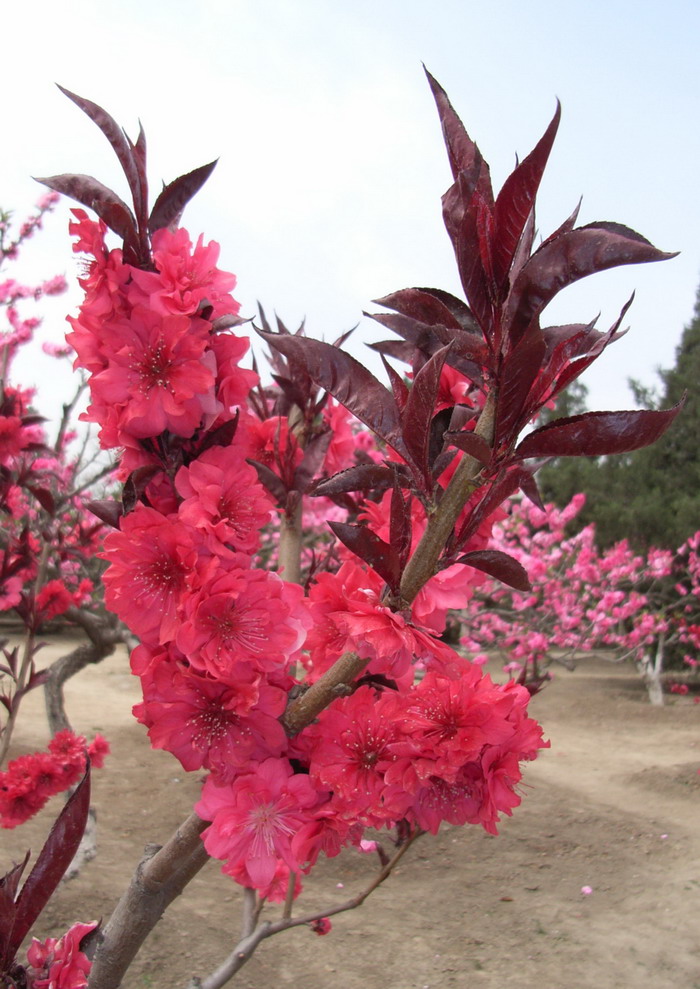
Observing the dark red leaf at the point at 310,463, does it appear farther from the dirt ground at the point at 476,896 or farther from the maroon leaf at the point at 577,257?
the dirt ground at the point at 476,896

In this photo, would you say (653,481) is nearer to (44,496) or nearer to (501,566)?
(44,496)

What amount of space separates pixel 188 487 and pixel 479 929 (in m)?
4.13

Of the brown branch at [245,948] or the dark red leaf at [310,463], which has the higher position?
the dark red leaf at [310,463]

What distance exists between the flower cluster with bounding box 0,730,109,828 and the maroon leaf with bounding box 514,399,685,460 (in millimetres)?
2800

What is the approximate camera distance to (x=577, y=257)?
0.79m

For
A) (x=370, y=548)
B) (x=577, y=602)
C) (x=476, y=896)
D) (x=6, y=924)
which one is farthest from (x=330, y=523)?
(x=577, y=602)

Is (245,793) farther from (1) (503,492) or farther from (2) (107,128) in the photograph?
(2) (107,128)

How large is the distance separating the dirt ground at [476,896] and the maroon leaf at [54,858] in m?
3.02

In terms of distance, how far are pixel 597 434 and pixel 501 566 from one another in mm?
194

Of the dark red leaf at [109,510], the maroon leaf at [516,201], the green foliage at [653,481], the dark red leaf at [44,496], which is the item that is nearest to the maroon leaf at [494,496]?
the maroon leaf at [516,201]

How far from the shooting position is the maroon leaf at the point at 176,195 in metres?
1.02

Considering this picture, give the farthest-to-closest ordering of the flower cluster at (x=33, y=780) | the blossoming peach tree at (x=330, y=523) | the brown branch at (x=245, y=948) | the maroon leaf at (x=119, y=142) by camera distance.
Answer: the flower cluster at (x=33, y=780) → the brown branch at (x=245, y=948) → the maroon leaf at (x=119, y=142) → the blossoming peach tree at (x=330, y=523)

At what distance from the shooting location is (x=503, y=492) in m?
0.91

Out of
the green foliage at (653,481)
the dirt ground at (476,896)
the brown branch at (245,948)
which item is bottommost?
the dirt ground at (476,896)
